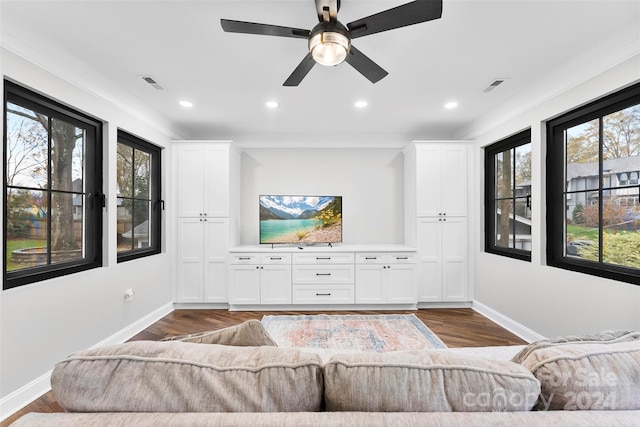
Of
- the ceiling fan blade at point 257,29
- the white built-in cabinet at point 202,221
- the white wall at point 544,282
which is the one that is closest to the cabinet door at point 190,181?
the white built-in cabinet at point 202,221

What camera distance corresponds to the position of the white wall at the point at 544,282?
2201 millimetres

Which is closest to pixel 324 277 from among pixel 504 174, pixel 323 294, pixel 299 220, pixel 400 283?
pixel 323 294

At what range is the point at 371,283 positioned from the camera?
13.4ft

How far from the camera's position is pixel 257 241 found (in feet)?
15.3

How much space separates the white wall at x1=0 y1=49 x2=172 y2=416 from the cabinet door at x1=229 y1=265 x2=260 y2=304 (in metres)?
0.87

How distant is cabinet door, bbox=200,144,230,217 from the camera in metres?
4.09

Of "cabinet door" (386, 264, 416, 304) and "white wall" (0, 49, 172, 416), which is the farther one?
"cabinet door" (386, 264, 416, 304)

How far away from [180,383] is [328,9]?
170cm

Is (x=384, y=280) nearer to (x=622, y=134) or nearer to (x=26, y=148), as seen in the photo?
(x=622, y=134)

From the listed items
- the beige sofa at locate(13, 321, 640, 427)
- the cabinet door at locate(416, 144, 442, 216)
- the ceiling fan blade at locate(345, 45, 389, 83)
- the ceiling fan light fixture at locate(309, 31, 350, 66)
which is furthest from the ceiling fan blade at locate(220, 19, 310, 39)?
the cabinet door at locate(416, 144, 442, 216)

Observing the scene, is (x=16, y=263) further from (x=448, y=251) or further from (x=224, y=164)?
(x=448, y=251)

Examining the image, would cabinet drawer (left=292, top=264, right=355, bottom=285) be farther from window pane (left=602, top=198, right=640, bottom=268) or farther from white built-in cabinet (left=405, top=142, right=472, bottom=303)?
window pane (left=602, top=198, right=640, bottom=268)

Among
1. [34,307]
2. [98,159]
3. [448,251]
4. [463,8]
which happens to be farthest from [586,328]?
[98,159]

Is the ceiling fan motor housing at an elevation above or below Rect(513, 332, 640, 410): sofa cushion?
above
